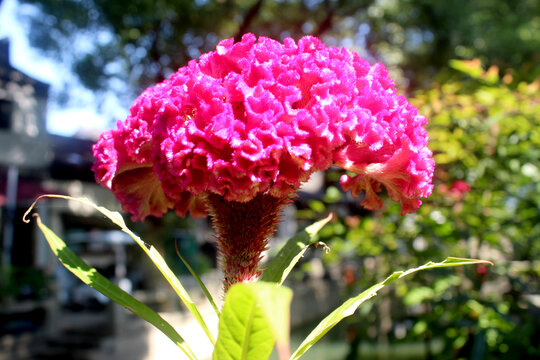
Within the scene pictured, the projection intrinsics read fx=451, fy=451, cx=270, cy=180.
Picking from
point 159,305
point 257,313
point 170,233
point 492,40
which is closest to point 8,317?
point 159,305

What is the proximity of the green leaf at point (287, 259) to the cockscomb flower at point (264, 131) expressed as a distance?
0.08 metres

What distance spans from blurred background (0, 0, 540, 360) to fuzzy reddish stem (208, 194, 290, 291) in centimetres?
157

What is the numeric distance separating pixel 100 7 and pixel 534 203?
657 centimetres

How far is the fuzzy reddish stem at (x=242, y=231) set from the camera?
0.92 meters

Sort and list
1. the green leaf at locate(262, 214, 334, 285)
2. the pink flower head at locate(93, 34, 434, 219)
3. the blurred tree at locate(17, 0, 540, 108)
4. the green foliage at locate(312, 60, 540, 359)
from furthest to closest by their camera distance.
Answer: the blurred tree at locate(17, 0, 540, 108)
the green foliage at locate(312, 60, 540, 359)
the green leaf at locate(262, 214, 334, 285)
the pink flower head at locate(93, 34, 434, 219)

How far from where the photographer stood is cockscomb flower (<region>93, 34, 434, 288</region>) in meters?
0.83

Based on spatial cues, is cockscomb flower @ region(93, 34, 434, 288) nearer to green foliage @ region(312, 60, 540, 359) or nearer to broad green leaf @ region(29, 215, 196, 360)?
broad green leaf @ region(29, 215, 196, 360)

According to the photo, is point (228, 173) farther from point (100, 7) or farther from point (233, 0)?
point (233, 0)

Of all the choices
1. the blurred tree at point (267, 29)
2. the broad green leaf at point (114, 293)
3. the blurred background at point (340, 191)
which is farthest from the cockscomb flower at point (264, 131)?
the blurred tree at point (267, 29)

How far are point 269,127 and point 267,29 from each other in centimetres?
907

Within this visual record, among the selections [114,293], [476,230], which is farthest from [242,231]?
[476,230]

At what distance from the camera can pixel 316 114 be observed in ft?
2.76

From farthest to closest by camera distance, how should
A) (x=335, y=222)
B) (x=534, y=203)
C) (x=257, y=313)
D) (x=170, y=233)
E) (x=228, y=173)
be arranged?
(x=170, y=233) < (x=335, y=222) < (x=534, y=203) < (x=228, y=173) < (x=257, y=313)

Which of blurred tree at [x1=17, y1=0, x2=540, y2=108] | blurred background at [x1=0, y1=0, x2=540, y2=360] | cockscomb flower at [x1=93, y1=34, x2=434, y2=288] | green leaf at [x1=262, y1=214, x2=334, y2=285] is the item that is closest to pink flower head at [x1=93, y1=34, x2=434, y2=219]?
cockscomb flower at [x1=93, y1=34, x2=434, y2=288]
